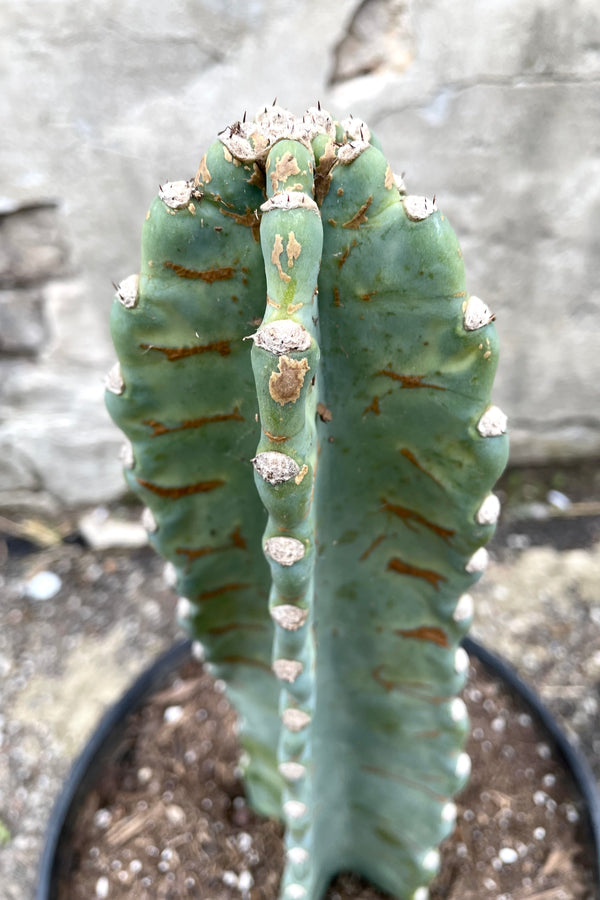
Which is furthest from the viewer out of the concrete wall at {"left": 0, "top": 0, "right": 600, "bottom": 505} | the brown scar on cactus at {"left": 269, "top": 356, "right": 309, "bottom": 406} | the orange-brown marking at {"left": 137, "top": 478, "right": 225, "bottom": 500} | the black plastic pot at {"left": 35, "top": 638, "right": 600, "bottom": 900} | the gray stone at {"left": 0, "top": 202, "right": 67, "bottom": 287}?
the gray stone at {"left": 0, "top": 202, "right": 67, "bottom": 287}

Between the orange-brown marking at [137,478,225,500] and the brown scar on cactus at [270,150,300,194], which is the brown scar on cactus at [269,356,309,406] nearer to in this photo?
the brown scar on cactus at [270,150,300,194]

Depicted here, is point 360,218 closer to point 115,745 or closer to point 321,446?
point 321,446

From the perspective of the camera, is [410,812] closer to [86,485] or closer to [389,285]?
[389,285]

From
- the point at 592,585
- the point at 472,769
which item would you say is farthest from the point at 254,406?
the point at 592,585

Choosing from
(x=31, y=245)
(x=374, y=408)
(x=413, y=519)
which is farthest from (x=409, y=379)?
(x=31, y=245)

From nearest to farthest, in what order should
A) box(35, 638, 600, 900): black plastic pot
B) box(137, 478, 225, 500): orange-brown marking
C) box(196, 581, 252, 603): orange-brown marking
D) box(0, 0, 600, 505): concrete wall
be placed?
box(137, 478, 225, 500): orange-brown marking
box(196, 581, 252, 603): orange-brown marking
box(35, 638, 600, 900): black plastic pot
box(0, 0, 600, 505): concrete wall

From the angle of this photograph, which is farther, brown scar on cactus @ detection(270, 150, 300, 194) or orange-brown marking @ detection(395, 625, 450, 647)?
orange-brown marking @ detection(395, 625, 450, 647)

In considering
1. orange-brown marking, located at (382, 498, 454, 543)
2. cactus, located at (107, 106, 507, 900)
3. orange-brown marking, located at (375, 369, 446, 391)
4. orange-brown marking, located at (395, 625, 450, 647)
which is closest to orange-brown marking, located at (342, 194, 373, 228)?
cactus, located at (107, 106, 507, 900)
